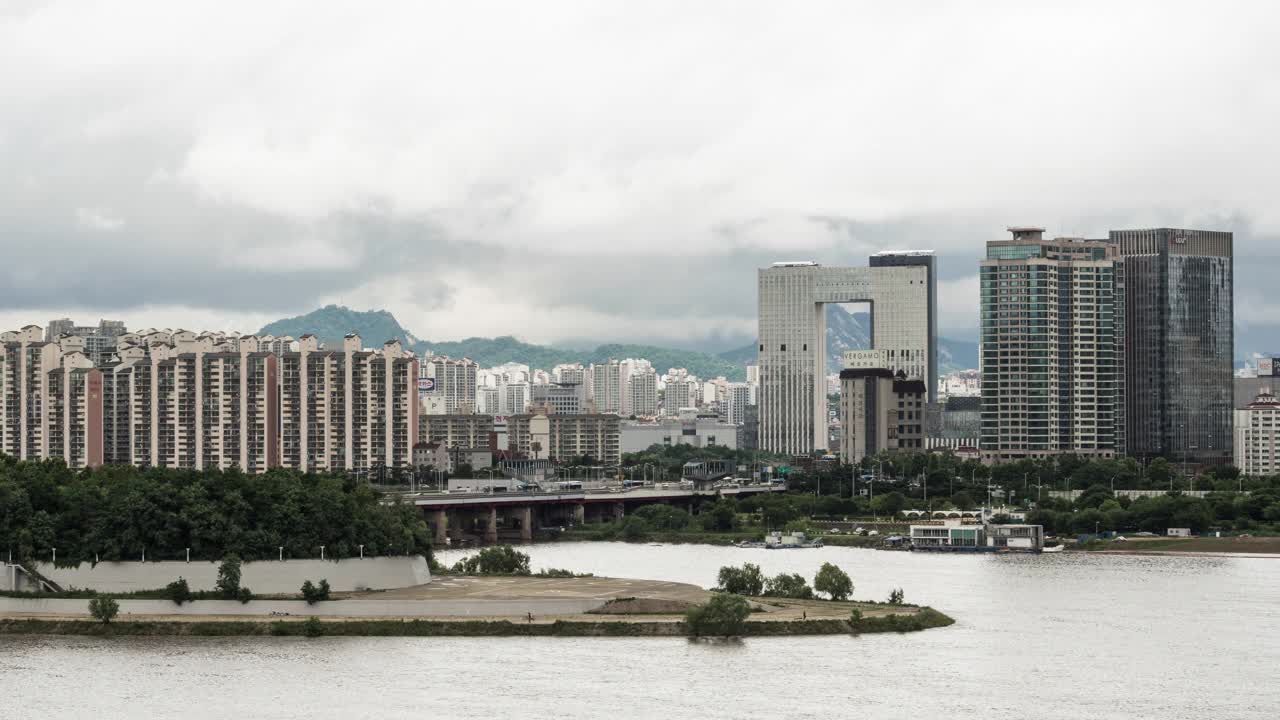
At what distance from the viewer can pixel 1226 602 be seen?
60250 millimetres

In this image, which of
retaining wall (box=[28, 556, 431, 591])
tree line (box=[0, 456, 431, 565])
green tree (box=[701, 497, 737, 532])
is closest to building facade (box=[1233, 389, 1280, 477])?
green tree (box=[701, 497, 737, 532])

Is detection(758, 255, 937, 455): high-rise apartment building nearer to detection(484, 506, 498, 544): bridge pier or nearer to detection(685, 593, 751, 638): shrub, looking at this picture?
detection(484, 506, 498, 544): bridge pier

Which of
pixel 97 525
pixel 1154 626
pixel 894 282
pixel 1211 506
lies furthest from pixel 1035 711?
pixel 894 282

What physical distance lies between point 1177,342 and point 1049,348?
38.5 ft

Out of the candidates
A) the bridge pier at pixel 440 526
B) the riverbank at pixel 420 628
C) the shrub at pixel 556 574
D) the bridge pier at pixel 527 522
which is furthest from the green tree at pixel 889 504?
the riverbank at pixel 420 628

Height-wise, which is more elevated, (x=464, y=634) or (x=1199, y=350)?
(x=1199, y=350)

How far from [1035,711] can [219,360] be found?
77.0 meters

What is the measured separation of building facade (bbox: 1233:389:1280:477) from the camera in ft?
420

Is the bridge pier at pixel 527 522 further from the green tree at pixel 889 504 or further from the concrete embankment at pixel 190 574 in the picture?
the concrete embankment at pixel 190 574

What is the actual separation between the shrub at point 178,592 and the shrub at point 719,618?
1233cm

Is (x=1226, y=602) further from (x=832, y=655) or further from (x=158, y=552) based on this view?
(x=158, y=552)

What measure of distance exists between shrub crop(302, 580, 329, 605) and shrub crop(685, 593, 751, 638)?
9250 millimetres

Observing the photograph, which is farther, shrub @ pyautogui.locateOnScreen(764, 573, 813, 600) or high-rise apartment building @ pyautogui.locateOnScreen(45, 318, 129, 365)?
high-rise apartment building @ pyautogui.locateOnScreen(45, 318, 129, 365)

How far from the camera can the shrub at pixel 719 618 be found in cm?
5003
